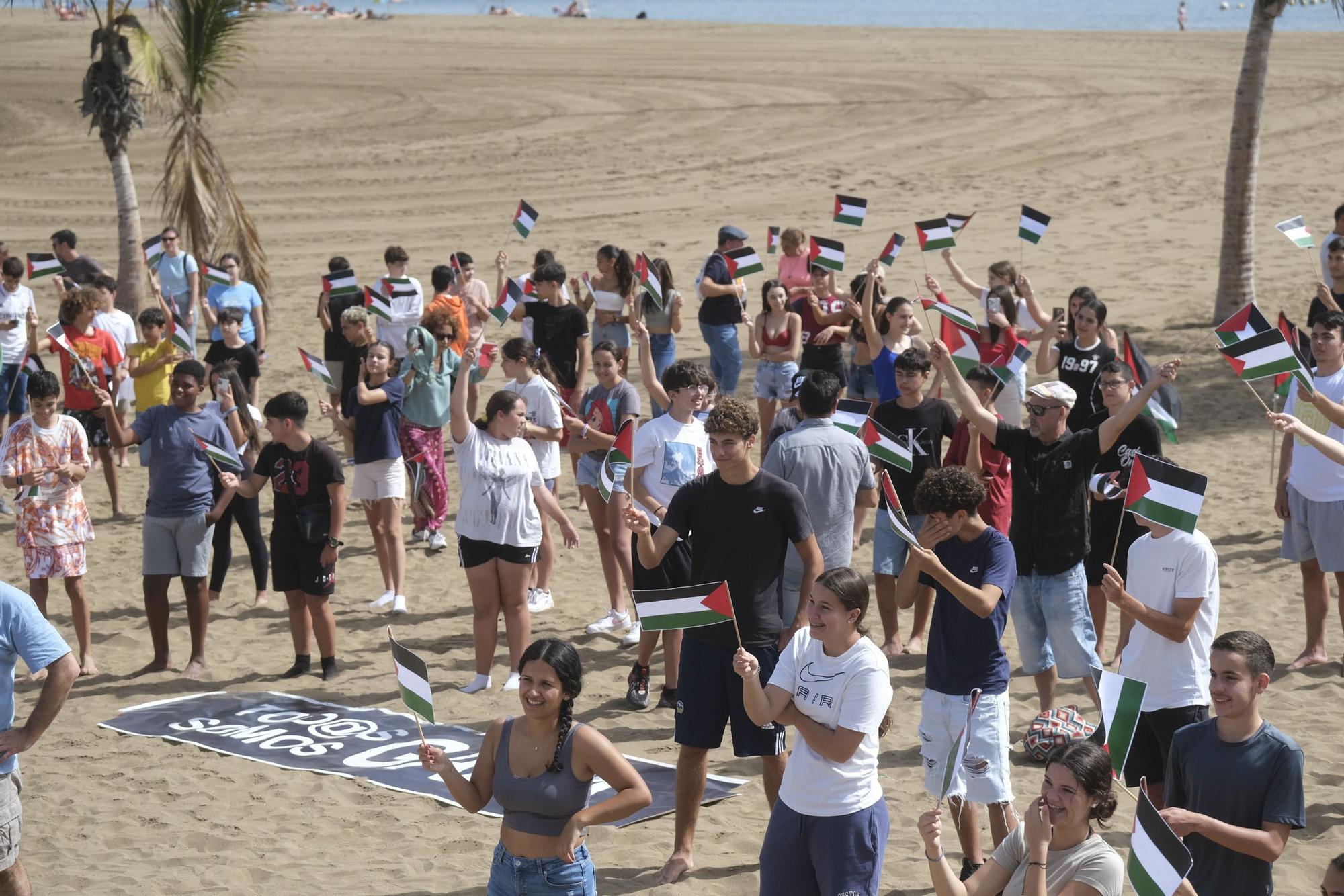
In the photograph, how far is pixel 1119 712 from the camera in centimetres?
500

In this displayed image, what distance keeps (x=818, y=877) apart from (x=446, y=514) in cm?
815

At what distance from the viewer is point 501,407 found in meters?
8.73

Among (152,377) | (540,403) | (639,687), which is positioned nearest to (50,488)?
(540,403)

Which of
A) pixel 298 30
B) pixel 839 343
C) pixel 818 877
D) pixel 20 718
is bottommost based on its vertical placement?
pixel 20 718

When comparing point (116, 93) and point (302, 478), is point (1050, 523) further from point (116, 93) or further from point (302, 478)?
point (116, 93)

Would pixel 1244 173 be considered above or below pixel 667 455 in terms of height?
above

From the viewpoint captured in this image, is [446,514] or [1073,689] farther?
[446,514]

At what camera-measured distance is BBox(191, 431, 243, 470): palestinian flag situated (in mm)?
9414

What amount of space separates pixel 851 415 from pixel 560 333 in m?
3.85

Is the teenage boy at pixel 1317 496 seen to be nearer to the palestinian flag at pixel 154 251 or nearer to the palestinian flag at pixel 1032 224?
Answer: the palestinian flag at pixel 1032 224

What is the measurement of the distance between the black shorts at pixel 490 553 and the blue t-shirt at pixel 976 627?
3.17 metres

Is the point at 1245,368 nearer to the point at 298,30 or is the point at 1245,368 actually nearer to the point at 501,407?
the point at 501,407

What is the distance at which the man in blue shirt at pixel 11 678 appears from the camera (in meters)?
5.51

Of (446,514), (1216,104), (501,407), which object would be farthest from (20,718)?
(1216,104)
